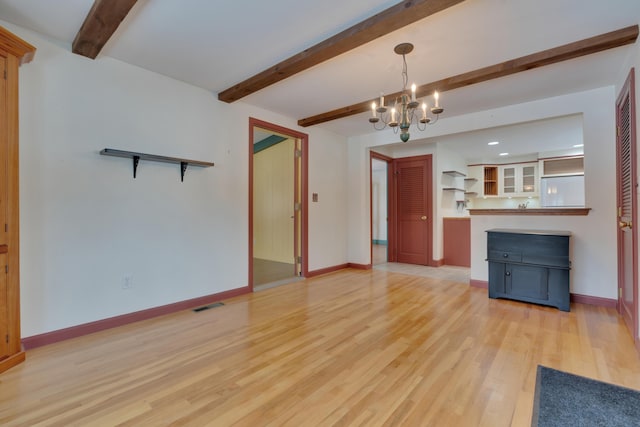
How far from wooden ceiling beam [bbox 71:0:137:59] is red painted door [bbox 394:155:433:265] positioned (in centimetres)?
510

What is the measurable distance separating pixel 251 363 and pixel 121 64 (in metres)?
2.90

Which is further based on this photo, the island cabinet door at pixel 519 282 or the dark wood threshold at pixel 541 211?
the dark wood threshold at pixel 541 211

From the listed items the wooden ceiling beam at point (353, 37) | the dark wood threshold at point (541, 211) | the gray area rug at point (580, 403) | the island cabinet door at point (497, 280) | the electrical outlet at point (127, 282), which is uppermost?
the wooden ceiling beam at point (353, 37)

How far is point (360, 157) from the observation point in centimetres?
553

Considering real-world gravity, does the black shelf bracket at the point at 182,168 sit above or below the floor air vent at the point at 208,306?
above

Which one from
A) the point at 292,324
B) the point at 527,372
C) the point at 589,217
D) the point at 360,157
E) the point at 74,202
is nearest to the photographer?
the point at 527,372

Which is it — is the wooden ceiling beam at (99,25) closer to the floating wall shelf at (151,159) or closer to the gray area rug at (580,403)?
the floating wall shelf at (151,159)

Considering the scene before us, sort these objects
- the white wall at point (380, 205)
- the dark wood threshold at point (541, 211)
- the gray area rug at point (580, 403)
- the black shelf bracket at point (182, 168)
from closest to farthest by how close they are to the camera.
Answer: the gray area rug at point (580, 403), the black shelf bracket at point (182, 168), the dark wood threshold at point (541, 211), the white wall at point (380, 205)

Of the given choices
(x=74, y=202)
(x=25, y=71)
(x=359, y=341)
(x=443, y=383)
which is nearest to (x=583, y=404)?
(x=443, y=383)

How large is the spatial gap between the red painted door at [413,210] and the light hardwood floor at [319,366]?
2637mm

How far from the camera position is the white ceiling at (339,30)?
2.09 meters

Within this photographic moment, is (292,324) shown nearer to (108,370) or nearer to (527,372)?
(108,370)

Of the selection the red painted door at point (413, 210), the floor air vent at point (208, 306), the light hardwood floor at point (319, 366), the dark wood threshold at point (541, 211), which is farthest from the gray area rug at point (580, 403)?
the red painted door at point (413, 210)

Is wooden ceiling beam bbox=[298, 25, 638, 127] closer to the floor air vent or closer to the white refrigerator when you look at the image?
the floor air vent
